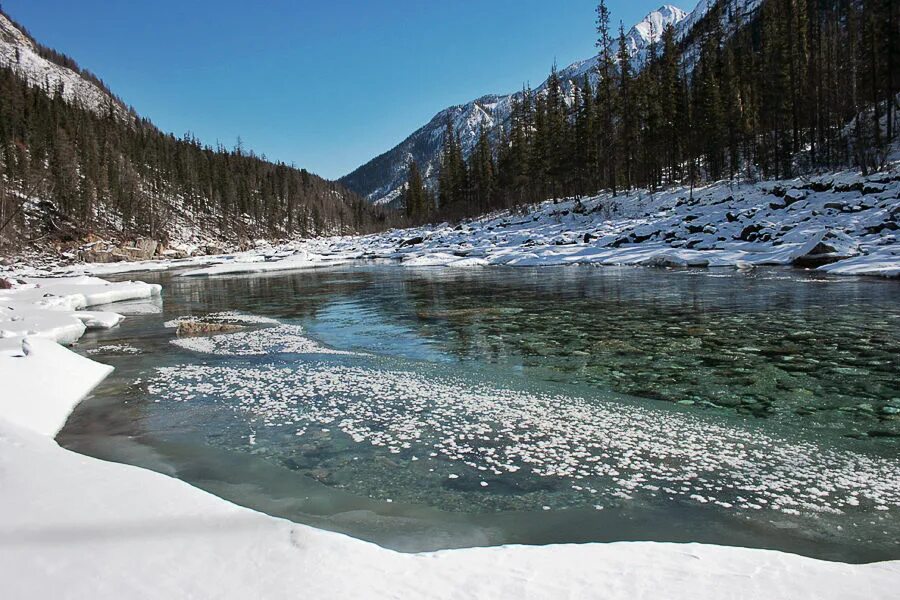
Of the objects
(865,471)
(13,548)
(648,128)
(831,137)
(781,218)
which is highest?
(648,128)

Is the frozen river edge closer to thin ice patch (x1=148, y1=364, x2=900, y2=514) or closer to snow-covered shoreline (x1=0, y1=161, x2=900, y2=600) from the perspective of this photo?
snow-covered shoreline (x1=0, y1=161, x2=900, y2=600)

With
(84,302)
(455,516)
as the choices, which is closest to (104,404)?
(455,516)

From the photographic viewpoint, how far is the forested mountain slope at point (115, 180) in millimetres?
61062

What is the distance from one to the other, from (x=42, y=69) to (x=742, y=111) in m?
163

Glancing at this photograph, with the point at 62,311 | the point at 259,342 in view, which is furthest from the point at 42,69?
the point at 259,342

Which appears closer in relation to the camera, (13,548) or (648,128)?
(13,548)

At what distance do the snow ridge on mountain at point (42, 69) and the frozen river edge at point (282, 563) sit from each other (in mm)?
152113

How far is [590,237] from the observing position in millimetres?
33781

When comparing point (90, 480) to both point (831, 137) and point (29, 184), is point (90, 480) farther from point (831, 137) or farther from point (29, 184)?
point (29, 184)

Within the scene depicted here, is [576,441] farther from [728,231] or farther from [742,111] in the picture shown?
[742,111]

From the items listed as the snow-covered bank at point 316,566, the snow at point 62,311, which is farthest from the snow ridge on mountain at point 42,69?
the snow-covered bank at point 316,566

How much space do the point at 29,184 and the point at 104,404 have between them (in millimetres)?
68823

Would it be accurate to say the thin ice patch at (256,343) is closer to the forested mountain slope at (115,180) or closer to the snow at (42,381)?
the snow at (42,381)

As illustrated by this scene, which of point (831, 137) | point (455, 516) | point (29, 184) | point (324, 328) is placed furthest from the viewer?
point (29, 184)
